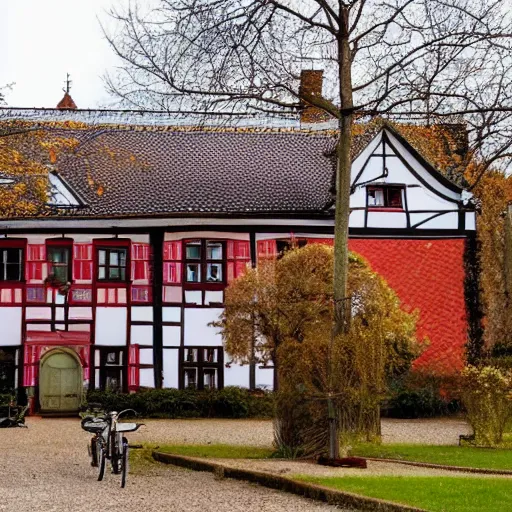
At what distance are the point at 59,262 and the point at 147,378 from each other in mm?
4387

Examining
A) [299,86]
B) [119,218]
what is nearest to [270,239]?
[119,218]

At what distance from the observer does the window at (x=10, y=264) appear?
110 feet

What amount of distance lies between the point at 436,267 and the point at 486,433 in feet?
42.9

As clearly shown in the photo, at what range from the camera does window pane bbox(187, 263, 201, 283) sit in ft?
112

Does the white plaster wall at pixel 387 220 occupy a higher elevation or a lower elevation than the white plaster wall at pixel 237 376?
higher

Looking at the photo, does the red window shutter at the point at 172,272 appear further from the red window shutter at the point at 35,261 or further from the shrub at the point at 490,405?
the shrub at the point at 490,405

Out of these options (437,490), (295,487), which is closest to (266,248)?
(295,487)

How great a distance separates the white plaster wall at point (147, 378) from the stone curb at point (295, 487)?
14.4 meters

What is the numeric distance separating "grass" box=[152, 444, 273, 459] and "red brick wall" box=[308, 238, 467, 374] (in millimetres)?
13923

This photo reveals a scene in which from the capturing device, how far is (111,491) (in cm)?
1453

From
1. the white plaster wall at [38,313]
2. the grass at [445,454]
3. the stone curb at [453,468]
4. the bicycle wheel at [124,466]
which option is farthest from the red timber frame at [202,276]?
the bicycle wheel at [124,466]

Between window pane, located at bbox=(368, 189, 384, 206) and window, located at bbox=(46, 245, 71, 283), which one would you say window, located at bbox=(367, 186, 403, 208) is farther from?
window, located at bbox=(46, 245, 71, 283)

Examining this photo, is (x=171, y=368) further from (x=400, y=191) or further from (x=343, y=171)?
(x=343, y=171)

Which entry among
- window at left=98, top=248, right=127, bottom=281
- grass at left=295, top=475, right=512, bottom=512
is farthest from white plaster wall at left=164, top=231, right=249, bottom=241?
grass at left=295, top=475, right=512, bottom=512
